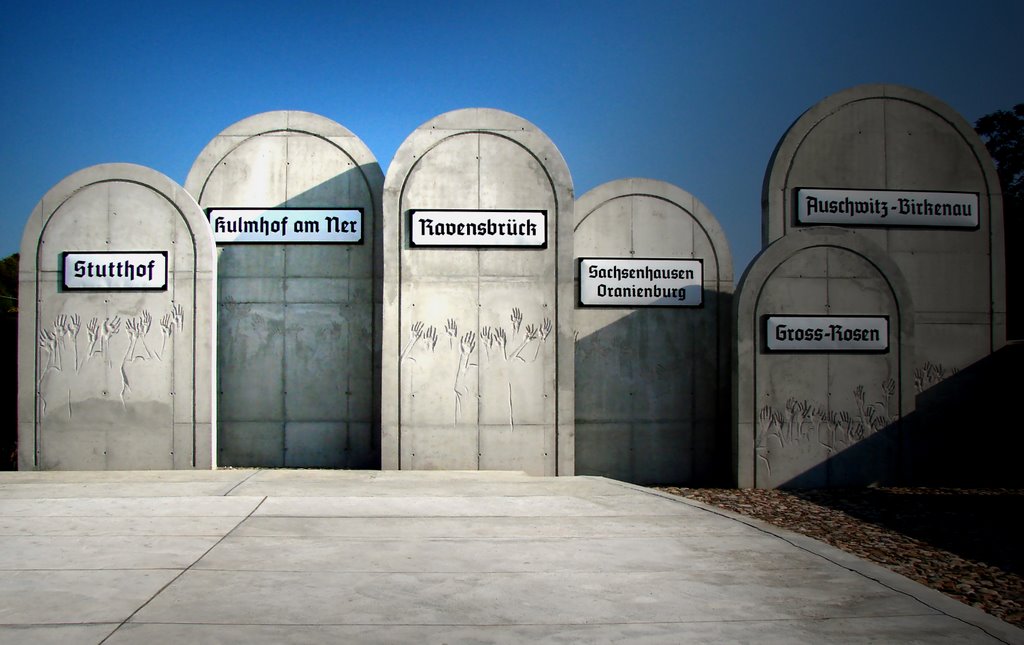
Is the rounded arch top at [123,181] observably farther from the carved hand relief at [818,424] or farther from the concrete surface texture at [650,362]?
the carved hand relief at [818,424]

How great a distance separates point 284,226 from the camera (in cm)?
1178

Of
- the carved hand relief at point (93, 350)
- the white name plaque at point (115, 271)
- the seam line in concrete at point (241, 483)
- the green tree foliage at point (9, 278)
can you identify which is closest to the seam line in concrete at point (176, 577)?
the seam line in concrete at point (241, 483)

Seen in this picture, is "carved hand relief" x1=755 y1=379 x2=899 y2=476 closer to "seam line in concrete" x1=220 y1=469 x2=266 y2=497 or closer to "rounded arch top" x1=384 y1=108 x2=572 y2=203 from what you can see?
"rounded arch top" x1=384 y1=108 x2=572 y2=203

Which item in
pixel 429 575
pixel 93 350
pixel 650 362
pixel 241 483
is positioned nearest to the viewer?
pixel 429 575

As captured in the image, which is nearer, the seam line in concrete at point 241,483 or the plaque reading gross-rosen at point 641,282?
the seam line in concrete at point 241,483

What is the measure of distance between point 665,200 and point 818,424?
432cm

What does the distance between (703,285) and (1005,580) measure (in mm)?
6685

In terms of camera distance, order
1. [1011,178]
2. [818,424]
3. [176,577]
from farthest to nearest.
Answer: [1011,178]
[818,424]
[176,577]

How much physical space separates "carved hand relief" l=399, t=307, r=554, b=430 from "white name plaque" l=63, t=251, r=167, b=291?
3.70 meters

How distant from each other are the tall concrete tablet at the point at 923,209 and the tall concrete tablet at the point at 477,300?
4.32m

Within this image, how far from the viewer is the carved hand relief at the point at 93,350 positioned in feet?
35.7

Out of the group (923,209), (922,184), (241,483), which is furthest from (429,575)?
(922,184)

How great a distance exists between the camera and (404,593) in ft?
17.0

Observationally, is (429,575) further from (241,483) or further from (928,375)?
(928,375)
